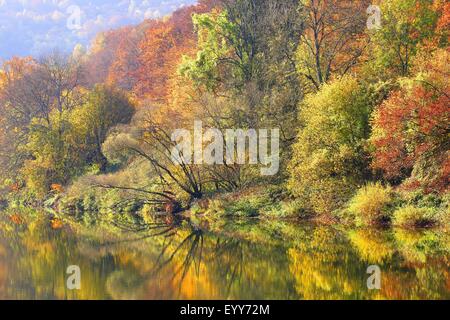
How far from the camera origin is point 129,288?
564 inches

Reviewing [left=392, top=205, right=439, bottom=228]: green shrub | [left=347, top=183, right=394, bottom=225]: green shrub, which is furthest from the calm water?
[left=347, top=183, right=394, bottom=225]: green shrub

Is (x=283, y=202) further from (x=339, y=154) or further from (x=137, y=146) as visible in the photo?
(x=137, y=146)

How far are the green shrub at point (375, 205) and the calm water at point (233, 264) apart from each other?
5.39 ft

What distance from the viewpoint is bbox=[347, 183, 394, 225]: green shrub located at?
24422 millimetres

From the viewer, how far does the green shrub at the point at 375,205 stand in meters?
24.4

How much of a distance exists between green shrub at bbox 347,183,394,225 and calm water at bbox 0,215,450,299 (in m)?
1.64

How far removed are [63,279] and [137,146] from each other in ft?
58.6

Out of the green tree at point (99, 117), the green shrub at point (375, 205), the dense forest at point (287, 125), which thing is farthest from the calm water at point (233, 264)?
the green tree at point (99, 117)

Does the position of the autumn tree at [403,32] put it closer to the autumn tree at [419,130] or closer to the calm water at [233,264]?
the autumn tree at [419,130]

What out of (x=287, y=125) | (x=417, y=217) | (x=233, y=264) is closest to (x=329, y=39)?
(x=287, y=125)

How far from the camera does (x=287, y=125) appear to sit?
30734mm

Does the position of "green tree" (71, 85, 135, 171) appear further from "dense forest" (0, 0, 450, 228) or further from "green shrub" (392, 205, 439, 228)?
"green shrub" (392, 205, 439, 228)
